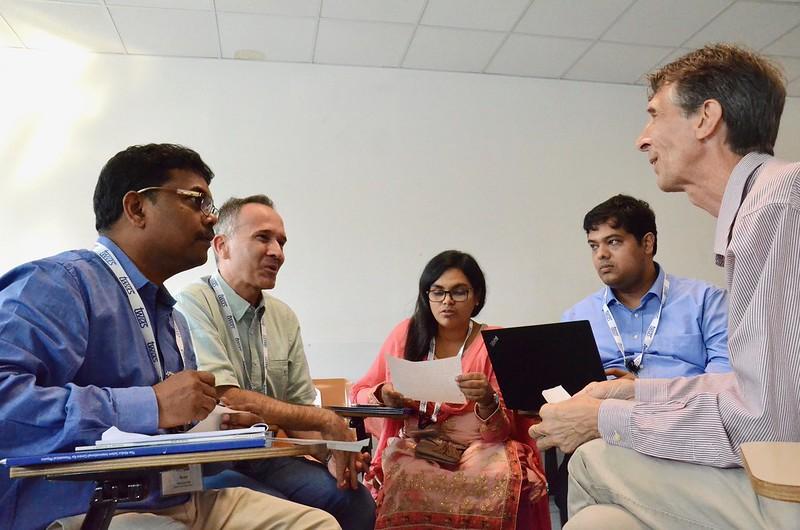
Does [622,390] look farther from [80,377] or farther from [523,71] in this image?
[523,71]

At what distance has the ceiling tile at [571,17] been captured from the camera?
3.94 meters

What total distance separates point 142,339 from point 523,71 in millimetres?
4007

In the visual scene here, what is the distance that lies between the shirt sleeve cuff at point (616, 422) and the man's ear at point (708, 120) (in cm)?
70

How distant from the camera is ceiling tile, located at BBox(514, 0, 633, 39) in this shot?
3.94 meters

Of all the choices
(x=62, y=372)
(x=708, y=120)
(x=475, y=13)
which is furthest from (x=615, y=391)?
(x=475, y=13)

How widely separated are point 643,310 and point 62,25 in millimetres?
3902

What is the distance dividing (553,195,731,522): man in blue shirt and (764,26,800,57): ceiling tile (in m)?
2.47

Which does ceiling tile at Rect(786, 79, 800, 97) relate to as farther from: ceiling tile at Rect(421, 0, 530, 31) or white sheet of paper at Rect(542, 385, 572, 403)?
white sheet of paper at Rect(542, 385, 572, 403)

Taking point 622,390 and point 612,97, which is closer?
point 622,390

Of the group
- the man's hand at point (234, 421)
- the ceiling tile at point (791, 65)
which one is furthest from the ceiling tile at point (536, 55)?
the man's hand at point (234, 421)

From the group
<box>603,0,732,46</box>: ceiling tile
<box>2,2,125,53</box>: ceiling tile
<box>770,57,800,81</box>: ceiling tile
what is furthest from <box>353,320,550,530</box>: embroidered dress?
<box>770,57,800,81</box>: ceiling tile

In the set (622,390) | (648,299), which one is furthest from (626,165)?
(622,390)

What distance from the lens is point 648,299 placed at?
9.43ft

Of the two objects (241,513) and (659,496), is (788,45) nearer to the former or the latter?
(659,496)
